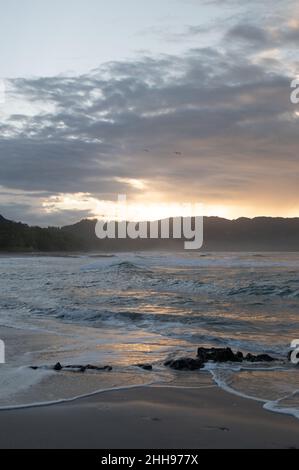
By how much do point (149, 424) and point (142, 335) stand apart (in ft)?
17.6

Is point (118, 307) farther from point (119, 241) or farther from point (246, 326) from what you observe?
point (119, 241)

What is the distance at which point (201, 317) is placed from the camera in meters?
12.1

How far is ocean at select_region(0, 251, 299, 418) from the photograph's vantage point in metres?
6.02

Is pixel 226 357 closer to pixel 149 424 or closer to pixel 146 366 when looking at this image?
pixel 146 366

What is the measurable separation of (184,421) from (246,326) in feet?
21.6

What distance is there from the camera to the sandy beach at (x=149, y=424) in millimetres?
4074

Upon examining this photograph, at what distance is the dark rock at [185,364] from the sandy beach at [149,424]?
1337 millimetres

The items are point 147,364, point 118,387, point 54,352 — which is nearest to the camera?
point 118,387

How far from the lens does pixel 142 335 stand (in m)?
9.91

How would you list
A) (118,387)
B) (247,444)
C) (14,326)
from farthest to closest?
(14,326)
(118,387)
(247,444)

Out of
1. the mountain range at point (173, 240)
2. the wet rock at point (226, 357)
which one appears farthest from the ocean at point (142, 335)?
the mountain range at point (173, 240)

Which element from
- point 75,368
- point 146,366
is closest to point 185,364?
point 146,366

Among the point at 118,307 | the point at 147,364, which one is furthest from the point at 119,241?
the point at 147,364

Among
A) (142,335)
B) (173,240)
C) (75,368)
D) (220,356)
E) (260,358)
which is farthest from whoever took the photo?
(173,240)
